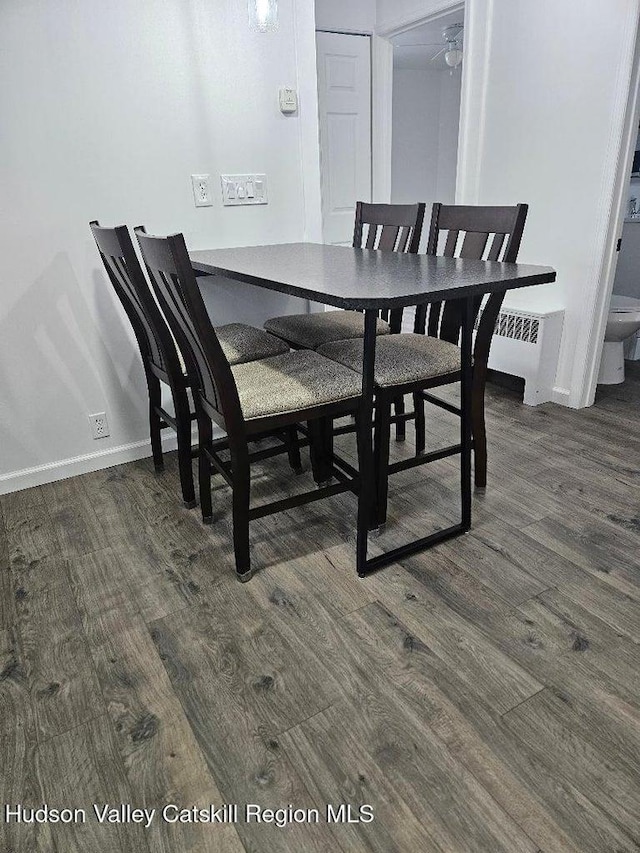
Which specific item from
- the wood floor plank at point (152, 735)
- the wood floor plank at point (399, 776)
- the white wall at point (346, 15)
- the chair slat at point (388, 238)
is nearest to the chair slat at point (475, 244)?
the chair slat at point (388, 238)

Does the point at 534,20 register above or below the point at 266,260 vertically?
above

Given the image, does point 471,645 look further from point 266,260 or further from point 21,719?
point 266,260

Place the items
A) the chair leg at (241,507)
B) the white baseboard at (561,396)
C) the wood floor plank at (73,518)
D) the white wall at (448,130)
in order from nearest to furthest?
the chair leg at (241,507), the wood floor plank at (73,518), the white baseboard at (561,396), the white wall at (448,130)

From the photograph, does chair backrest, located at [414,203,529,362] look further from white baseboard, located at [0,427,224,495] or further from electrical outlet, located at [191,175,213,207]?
white baseboard, located at [0,427,224,495]

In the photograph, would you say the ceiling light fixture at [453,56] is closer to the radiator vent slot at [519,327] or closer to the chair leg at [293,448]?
the radiator vent slot at [519,327]

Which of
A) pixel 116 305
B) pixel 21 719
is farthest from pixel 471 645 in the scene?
pixel 116 305

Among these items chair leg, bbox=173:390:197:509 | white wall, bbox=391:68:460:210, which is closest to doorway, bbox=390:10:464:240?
white wall, bbox=391:68:460:210

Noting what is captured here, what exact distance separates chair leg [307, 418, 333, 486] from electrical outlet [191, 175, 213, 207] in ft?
3.59

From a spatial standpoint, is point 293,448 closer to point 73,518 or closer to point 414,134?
Answer: point 73,518

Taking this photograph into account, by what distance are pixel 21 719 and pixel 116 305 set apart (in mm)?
Result: 1604

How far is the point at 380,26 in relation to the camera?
394 centimetres

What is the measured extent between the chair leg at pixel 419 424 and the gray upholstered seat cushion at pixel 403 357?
0.31 meters

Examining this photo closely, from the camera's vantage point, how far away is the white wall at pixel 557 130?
2561 millimetres

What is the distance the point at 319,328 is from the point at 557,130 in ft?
5.52
